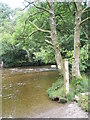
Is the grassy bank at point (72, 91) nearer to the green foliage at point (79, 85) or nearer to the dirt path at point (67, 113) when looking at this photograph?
the green foliage at point (79, 85)

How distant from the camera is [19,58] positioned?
1653cm

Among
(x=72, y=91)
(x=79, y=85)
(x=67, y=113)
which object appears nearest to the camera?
(x=67, y=113)

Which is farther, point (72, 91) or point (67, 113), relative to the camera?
point (72, 91)

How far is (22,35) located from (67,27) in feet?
7.11

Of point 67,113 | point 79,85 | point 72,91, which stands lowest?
point 67,113

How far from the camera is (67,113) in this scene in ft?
12.7

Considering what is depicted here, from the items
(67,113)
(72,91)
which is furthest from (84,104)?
(72,91)

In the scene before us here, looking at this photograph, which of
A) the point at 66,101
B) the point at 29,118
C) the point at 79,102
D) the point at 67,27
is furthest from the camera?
the point at 67,27

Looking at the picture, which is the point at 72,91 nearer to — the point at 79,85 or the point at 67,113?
the point at 79,85

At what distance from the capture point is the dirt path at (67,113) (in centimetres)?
366

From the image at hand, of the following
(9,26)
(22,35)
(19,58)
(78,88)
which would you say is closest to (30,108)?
(78,88)

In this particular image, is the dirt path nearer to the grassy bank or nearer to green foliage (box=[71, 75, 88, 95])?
the grassy bank

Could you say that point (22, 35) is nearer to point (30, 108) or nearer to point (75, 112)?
point (30, 108)

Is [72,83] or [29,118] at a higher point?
[72,83]
